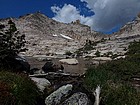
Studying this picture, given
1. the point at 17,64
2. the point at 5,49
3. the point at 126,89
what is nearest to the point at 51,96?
the point at 126,89

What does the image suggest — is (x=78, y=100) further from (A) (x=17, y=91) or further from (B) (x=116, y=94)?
(A) (x=17, y=91)

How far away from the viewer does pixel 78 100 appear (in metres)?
15.8

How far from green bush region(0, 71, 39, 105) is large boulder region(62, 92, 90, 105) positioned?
5.72 ft

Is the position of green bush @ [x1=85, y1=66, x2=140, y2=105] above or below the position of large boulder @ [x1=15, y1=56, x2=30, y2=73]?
below

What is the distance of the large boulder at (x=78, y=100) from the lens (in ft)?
51.4

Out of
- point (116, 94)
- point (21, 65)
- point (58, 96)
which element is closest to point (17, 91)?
point (58, 96)

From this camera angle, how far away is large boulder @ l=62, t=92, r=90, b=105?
15.7 meters

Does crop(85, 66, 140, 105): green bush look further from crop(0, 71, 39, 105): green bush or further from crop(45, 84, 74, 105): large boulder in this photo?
crop(0, 71, 39, 105): green bush

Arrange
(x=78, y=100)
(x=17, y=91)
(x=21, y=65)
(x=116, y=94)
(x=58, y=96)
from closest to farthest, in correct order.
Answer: (x=17, y=91)
(x=78, y=100)
(x=116, y=94)
(x=58, y=96)
(x=21, y=65)

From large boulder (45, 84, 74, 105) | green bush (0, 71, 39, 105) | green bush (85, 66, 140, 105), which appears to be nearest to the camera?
green bush (0, 71, 39, 105)

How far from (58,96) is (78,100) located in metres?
1.58

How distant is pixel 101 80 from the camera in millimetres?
19344

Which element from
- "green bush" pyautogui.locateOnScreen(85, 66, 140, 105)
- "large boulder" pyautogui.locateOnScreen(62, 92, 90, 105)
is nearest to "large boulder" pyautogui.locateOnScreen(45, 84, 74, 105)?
"large boulder" pyautogui.locateOnScreen(62, 92, 90, 105)

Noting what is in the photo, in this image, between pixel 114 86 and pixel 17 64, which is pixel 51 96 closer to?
pixel 114 86
